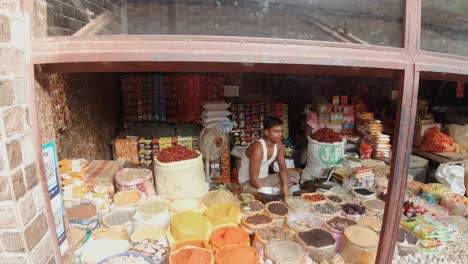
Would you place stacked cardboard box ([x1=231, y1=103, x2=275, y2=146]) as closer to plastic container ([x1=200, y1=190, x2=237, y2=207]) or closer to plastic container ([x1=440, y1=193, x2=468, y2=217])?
plastic container ([x1=200, y1=190, x2=237, y2=207])

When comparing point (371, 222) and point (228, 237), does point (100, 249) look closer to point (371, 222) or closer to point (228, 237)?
point (228, 237)

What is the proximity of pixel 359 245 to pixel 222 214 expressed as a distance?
1.21 metres

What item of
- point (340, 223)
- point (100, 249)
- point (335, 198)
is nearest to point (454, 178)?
point (335, 198)

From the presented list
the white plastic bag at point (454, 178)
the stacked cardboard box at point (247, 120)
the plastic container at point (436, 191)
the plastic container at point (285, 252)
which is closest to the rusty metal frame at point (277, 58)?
the plastic container at point (285, 252)

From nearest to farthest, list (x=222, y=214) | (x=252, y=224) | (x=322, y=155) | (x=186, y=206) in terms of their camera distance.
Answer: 1. (x=252, y=224)
2. (x=222, y=214)
3. (x=186, y=206)
4. (x=322, y=155)

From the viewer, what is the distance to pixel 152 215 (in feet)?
9.19

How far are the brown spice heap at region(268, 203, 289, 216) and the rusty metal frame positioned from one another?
1464mm

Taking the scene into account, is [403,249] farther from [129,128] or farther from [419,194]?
[129,128]

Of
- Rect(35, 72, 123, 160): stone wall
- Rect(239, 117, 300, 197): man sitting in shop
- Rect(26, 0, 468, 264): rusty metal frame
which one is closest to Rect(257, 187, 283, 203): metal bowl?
Rect(239, 117, 300, 197): man sitting in shop

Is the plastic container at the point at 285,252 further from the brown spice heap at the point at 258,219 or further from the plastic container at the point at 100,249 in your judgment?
the plastic container at the point at 100,249

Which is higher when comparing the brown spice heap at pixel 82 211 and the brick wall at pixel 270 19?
the brick wall at pixel 270 19

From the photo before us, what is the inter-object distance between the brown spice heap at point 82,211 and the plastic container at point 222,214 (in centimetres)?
111

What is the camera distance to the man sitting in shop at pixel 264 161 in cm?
395

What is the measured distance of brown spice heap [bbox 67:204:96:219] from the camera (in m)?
2.83
